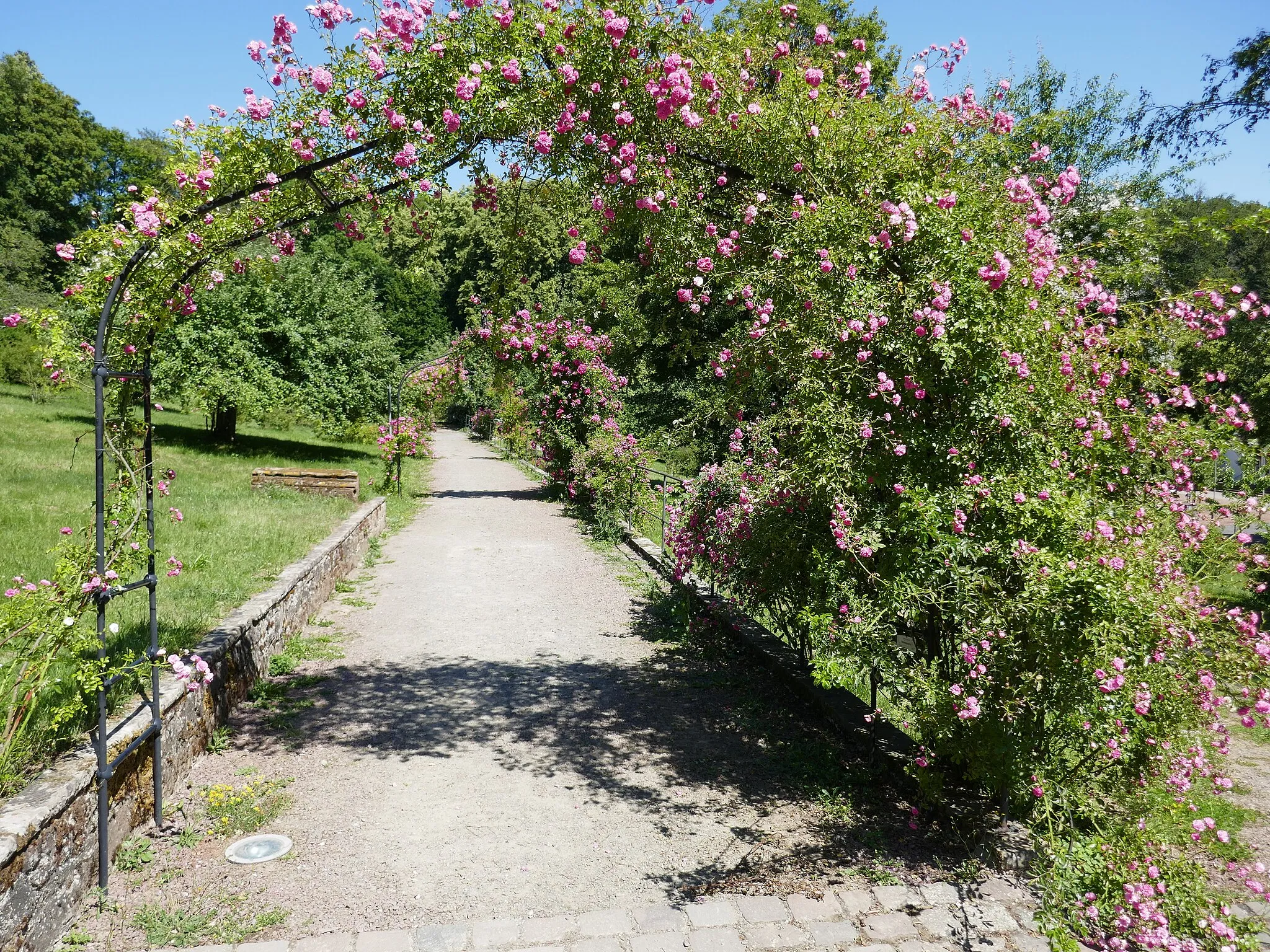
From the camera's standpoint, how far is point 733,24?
6.18 metres

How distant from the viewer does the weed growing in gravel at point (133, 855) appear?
3.68 m

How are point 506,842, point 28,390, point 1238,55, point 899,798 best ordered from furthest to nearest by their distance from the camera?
point 28,390 → point 1238,55 → point 899,798 → point 506,842

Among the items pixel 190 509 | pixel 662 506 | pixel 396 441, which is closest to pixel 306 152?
pixel 190 509

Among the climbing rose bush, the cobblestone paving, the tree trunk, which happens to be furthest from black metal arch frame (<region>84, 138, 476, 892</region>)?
the tree trunk

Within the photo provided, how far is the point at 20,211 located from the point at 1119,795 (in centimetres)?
5273

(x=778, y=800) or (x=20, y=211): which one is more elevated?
(x=20, y=211)

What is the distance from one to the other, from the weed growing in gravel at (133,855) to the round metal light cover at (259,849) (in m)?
0.33

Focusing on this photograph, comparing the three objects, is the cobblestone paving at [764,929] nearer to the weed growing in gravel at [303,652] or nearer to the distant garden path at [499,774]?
the distant garden path at [499,774]

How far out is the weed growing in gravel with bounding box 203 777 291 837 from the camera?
4090 mm

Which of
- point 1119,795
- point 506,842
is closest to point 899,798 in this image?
point 1119,795

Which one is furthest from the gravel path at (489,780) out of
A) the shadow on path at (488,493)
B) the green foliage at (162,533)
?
the shadow on path at (488,493)

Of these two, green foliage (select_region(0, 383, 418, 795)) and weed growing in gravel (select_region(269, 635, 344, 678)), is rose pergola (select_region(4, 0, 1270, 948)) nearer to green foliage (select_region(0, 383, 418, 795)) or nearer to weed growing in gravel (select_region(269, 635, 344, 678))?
green foliage (select_region(0, 383, 418, 795))

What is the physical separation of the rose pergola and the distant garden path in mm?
1154

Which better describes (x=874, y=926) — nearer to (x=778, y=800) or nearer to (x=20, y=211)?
(x=778, y=800)
